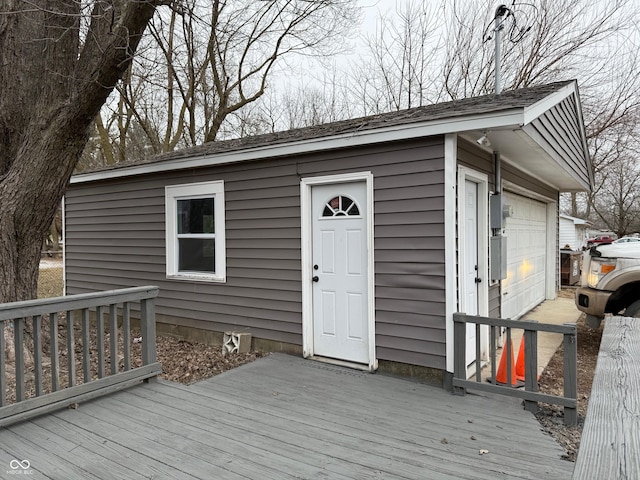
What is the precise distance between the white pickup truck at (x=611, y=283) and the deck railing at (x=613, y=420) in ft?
12.8

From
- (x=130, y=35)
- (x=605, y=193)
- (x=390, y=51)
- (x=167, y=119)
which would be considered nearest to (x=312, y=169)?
(x=130, y=35)

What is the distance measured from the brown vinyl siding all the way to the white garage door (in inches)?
90.3

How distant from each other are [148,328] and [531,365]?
3462mm

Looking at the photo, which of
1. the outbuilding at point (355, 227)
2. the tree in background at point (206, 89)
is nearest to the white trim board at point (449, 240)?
the outbuilding at point (355, 227)

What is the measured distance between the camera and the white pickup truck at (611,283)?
5.08 meters

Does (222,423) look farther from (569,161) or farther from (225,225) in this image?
(569,161)

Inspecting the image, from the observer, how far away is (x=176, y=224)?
6.31 metres

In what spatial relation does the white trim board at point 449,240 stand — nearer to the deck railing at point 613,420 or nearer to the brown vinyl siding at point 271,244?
the brown vinyl siding at point 271,244

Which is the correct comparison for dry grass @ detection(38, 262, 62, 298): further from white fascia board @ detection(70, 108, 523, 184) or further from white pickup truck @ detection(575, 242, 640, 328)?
white pickup truck @ detection(575, 242, 640, 328)

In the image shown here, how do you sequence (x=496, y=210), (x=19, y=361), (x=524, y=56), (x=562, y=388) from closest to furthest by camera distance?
(x=19, y=361), (x=562, y=388), (x=496, y=210), (x=524, y=56)

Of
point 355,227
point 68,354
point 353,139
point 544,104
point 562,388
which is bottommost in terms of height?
point 562,388

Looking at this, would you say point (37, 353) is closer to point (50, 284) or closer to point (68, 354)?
point (68, 354)

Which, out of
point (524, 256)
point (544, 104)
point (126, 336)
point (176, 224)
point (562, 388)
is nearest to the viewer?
point (126, 336)

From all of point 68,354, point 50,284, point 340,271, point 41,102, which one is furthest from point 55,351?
point 50,284
